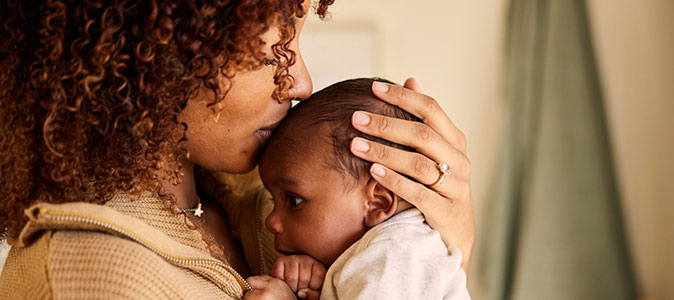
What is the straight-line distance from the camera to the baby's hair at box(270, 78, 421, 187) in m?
1.17

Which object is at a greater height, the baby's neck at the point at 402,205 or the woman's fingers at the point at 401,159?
the woman's fingers at the point at 401,159

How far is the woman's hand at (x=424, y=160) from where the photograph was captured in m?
1.15

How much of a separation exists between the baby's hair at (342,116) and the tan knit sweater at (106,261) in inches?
11.8

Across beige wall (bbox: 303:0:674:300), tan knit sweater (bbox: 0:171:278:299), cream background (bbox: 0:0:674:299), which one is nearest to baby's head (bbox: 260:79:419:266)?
tan knit sweater (bbox: 0:171:278:299)

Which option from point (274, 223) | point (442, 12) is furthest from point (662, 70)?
point (274, 223)

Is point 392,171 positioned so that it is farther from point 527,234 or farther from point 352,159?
point 527,234

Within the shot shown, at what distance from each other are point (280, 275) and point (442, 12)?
5.86 ft

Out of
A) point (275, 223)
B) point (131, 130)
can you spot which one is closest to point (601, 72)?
point (275, 223)

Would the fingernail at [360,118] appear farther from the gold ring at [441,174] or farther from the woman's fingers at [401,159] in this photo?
the gold ring at [441,174]

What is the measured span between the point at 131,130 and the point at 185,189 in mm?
348

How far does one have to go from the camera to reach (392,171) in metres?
1.15

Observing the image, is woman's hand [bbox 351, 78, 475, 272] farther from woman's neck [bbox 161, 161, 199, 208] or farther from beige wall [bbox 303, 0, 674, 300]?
beige wall [bbox 303, 0, 674, 300]

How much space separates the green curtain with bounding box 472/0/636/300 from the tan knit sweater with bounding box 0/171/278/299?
1614 millimetres

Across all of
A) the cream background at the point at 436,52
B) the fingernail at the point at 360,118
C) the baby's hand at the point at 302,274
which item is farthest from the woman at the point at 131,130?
the cream background at the point at 436,52
